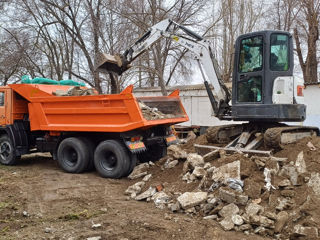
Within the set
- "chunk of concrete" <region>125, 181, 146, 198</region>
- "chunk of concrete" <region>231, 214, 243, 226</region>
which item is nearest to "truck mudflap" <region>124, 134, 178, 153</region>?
"chunk of concrete" <region>125, 181, 146, 198</region>

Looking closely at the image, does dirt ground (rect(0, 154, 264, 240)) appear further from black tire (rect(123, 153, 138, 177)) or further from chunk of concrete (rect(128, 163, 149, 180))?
black tire (rect(123, 153, 138, 177))

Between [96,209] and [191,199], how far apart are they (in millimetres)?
1507

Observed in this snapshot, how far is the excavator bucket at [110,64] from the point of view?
8227 mm

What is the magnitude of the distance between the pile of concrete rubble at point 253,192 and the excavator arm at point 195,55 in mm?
1852

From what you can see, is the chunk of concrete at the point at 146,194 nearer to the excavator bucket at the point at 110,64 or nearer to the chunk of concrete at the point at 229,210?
the chunk of concrete at the point at 229,210

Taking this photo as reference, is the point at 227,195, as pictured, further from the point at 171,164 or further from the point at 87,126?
the point at 87,126

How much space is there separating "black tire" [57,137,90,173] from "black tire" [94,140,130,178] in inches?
13.9

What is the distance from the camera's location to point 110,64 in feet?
27.5

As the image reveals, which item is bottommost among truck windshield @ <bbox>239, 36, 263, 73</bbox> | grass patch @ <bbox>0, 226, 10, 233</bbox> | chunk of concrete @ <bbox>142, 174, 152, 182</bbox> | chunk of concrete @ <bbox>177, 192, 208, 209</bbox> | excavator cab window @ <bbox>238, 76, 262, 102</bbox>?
grass patch @ <bbox>0, 226, 10, 233</bbox>

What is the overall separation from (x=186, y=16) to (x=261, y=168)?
1023 centimetres

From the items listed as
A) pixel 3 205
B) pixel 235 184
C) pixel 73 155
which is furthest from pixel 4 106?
pixel 235 184

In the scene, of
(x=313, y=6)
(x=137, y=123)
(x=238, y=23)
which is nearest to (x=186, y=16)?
(x=238, y=23)

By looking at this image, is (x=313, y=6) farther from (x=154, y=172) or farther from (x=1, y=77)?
(x=1, y=77)

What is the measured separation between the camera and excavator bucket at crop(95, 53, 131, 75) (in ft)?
27.0
